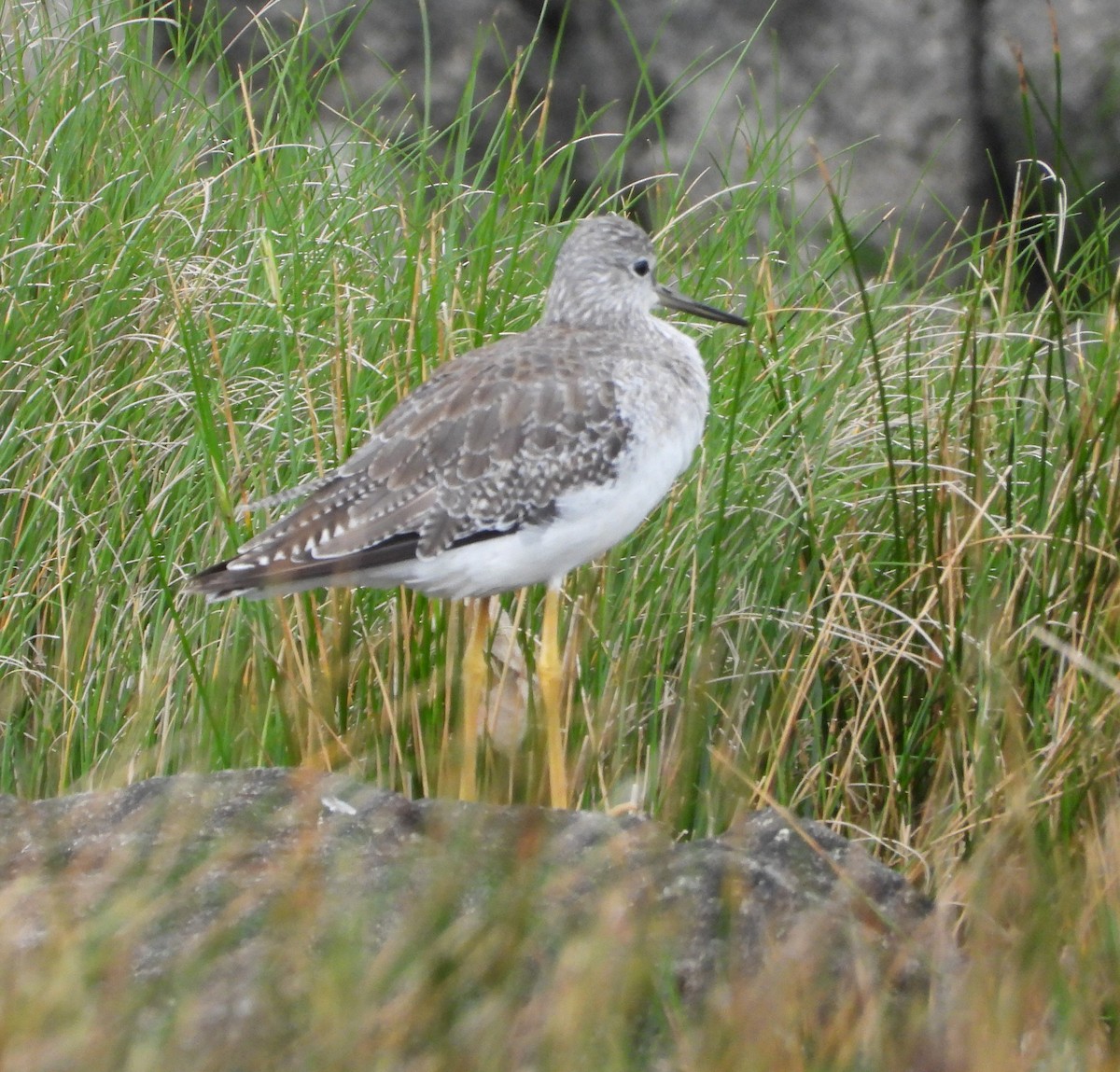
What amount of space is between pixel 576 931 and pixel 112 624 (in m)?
2.58

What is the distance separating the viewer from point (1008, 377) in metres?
5.09

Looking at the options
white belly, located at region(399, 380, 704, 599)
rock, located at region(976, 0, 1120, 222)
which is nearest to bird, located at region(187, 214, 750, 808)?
white belly, located at region(399, 380, 704, 599)

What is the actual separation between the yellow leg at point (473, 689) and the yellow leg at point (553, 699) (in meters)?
0.15

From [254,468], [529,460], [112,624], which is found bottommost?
[112,624]

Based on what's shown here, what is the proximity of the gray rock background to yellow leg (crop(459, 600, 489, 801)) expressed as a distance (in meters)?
4.11

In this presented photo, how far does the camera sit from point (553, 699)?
4.00 metres

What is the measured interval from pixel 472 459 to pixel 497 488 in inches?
3.7

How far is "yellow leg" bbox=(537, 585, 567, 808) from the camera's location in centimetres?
380

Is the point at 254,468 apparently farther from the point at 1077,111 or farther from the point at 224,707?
the point at 1077,111

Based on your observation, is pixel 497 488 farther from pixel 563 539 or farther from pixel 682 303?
pixel 682 303

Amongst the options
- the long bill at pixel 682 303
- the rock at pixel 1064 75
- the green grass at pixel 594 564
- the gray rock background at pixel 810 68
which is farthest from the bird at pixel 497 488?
the rock at pixel 1064 75

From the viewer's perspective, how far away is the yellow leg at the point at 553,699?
12.5ft

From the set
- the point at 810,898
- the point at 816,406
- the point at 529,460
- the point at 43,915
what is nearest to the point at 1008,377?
the point at 816,406

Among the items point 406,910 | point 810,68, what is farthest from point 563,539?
point 810,68
